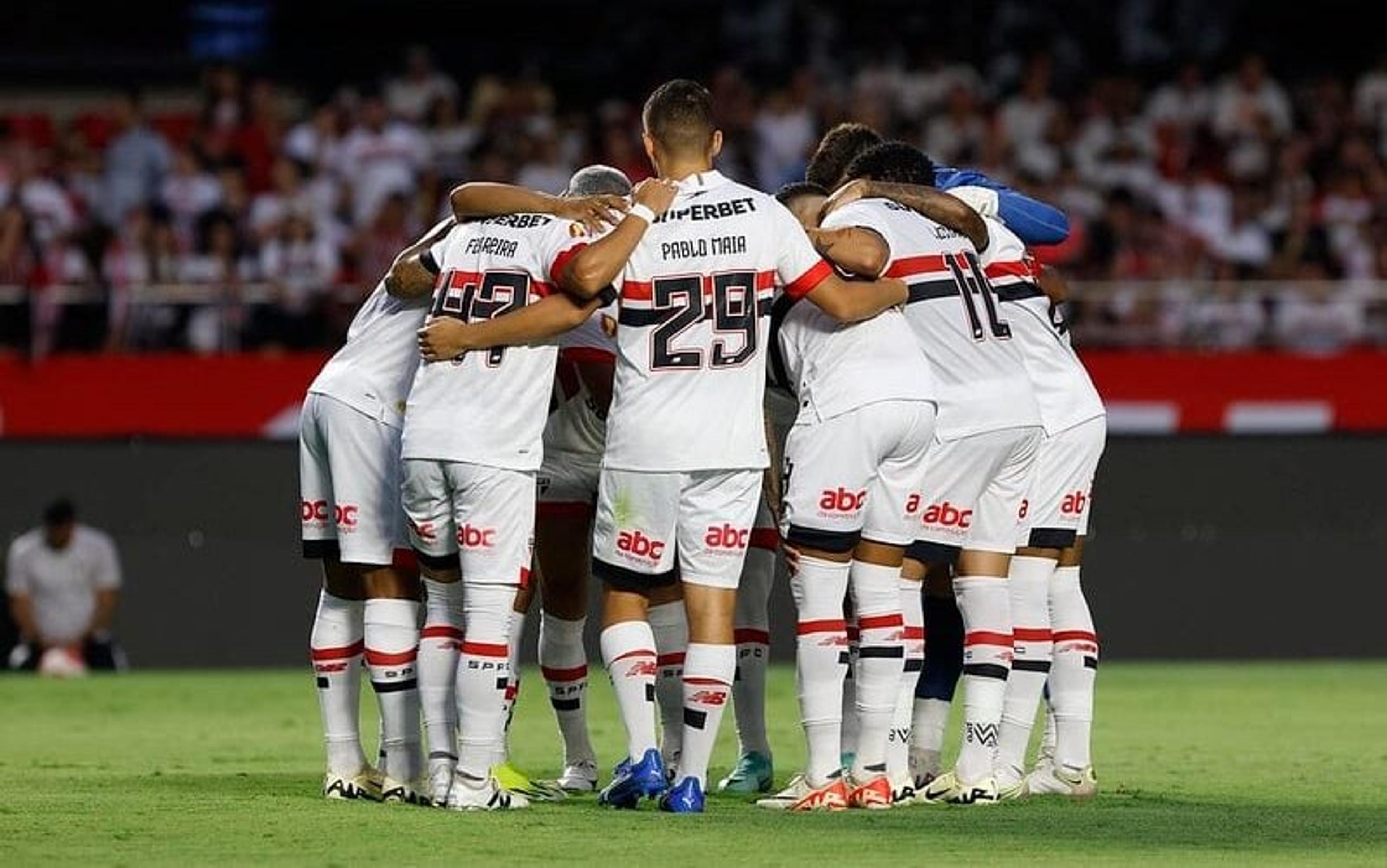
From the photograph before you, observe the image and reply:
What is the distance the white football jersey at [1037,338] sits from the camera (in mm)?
10539

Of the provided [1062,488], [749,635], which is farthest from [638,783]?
[1062,488]

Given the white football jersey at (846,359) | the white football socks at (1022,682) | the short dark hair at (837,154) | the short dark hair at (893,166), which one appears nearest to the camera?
the white football jersey at (846,359)

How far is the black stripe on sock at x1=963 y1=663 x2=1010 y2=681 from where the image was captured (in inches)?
390

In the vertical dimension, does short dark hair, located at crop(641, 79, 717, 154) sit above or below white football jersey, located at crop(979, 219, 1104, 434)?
above

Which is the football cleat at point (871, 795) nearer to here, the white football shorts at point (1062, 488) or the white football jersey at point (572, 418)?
the white football shorts at point (1062, 488)

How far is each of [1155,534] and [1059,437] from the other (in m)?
9.39

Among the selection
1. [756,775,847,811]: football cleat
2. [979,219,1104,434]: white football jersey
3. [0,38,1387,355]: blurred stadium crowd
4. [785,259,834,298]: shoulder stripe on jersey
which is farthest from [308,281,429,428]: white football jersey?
[0,38,1387,355]: blurred stadium crowd

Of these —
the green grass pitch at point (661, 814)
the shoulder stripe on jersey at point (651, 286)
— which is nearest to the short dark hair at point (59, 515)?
the green grass pitch at point (661, 814)

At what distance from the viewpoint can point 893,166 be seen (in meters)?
10.3

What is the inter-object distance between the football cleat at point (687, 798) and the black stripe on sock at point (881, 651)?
2.66 feet

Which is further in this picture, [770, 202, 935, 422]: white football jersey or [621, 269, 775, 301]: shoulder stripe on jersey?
[770, 202, 935, 422]: white football jersey

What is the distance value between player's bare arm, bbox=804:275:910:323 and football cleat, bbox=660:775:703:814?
1.80 meters

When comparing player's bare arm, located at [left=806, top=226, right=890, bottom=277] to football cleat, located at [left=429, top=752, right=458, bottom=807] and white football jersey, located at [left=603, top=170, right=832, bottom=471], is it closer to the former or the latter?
white football jersey, located at [left=603, top=170, right=832, bottom=471]

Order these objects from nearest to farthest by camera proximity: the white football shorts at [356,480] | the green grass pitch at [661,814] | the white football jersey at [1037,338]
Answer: the green grass pitch at [661,814] < the white football shorts at [356,480] < the white football jersey at [1037,338]
